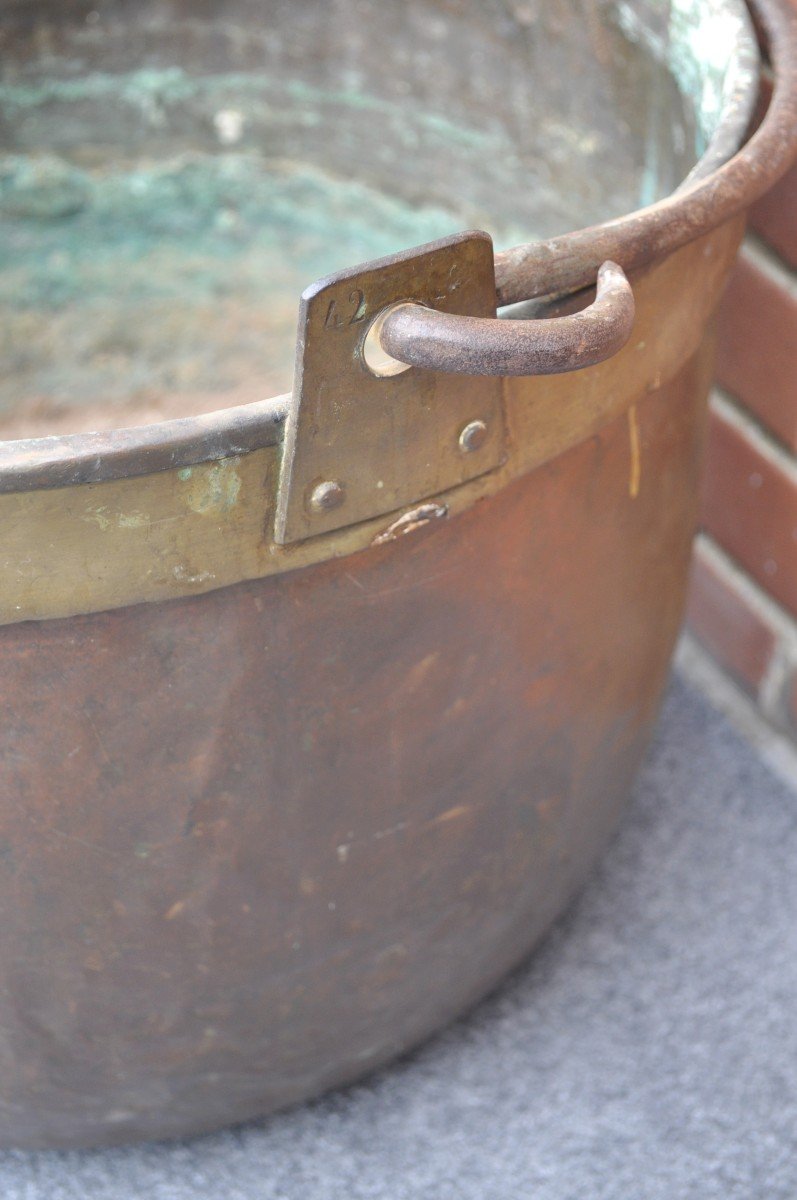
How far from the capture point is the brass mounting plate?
0.46m

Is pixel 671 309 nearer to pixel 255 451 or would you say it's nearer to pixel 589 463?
pixel 589 463

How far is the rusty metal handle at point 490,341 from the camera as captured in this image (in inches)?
17.7

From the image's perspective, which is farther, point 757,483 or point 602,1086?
point 757,483

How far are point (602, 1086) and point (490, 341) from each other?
0.60 metres

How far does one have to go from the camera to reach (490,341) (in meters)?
0.45

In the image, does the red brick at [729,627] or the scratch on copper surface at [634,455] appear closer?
the scratch on copper surface at [634,455]

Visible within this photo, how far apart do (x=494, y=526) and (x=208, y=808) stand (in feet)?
0.59

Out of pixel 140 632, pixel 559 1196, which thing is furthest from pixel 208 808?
pixel 559 1196

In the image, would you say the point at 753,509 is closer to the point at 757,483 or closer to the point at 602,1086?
the point at 757,483

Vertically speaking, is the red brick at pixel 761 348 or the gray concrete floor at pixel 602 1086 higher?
the red brick at pixel 761 348

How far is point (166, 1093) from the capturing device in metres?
0.73

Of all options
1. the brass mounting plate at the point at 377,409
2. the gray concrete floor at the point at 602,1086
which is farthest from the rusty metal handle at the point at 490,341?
the gray concrete floor at the point at 602,1086

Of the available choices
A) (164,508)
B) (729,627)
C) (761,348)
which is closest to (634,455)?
(164,508)

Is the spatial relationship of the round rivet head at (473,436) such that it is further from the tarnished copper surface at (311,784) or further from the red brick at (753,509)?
the red brick at (753,509)
